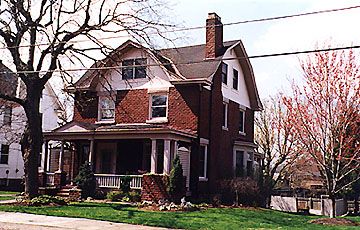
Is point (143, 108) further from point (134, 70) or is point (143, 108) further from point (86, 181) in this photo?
point (86, 181)

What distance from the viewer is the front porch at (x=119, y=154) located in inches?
945

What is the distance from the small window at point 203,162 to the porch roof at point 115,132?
1.68 m

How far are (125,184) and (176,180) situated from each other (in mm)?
3504

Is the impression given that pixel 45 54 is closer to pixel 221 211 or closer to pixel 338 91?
pixel 221 211

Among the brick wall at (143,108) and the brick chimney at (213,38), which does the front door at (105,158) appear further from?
the brick chimney at (213,38)

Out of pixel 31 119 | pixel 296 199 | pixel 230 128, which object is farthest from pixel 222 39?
pixel 31 119

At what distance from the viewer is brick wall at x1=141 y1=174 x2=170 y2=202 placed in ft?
75.4

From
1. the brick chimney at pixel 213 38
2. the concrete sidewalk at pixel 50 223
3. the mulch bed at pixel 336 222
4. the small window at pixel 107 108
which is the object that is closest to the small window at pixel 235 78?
the brick chimney at pixel 213 38

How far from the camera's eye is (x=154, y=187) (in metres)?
23.2

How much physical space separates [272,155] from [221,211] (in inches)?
747

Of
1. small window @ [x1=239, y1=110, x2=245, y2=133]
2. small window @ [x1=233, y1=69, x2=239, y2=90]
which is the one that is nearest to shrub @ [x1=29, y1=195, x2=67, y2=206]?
small window @ [x1=233, y1=69, x2=239, y2=90]

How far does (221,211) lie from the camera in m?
21.0

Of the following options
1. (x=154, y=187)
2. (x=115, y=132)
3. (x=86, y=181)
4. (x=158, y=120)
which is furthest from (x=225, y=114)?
(x=86, y=181)

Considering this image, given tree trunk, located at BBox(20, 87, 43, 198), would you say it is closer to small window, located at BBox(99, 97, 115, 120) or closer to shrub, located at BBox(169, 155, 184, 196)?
shrub, located at BBox(169, 155, 184, 196)
